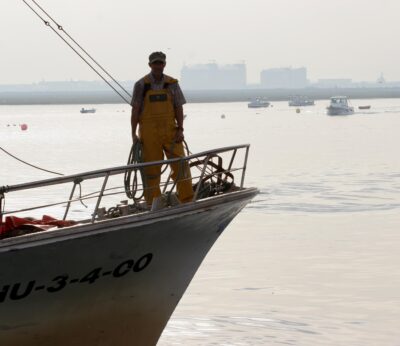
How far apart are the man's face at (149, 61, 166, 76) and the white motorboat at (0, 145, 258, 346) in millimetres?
870

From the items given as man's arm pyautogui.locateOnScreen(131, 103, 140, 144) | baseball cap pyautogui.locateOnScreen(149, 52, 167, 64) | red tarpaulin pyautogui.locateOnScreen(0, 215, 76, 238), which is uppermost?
baseball cap pyautogui.locateOnScreen(149, 52, 167, 64)

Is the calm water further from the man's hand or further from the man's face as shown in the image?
the man's face

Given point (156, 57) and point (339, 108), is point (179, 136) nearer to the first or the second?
point (156, 57)

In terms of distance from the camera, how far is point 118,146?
72.4 meters

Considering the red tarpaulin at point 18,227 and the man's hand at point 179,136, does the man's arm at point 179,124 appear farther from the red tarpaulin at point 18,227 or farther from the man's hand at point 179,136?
the red tarpaulin at point 18,227

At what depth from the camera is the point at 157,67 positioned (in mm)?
12094

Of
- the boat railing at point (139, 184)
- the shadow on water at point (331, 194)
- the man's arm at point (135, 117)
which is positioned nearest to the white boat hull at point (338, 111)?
the shadow on water at point (331, 194)

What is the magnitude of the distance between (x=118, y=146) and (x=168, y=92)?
60.3 metres

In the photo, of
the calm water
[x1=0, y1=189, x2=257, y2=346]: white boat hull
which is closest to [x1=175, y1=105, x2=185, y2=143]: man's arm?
[x1=0, y1=189, x2=257, y2=346]: white boat hull

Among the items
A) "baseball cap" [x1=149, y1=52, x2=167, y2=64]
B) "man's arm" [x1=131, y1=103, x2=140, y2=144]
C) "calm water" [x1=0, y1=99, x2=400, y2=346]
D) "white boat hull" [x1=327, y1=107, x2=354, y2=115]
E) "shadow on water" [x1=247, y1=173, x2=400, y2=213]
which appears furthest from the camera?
"white boat hull" [x1=327, y1=107, x2=354, y2=115]

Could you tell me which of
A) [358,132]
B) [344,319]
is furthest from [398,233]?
[358,132]

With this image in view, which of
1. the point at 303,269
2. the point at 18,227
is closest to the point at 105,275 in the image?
the point at 18,227

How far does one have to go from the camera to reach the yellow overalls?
1224 cm

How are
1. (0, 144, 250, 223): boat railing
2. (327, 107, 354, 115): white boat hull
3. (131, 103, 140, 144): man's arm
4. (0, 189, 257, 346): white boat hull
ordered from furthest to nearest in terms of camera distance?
1. (327, 107, 354, 115): white boat hull
2. (131, 103, 140, 144): man's arm
3. (0, 144, 250, 223): boat railing
4. (0, 189, 257, 346): white boat hull
